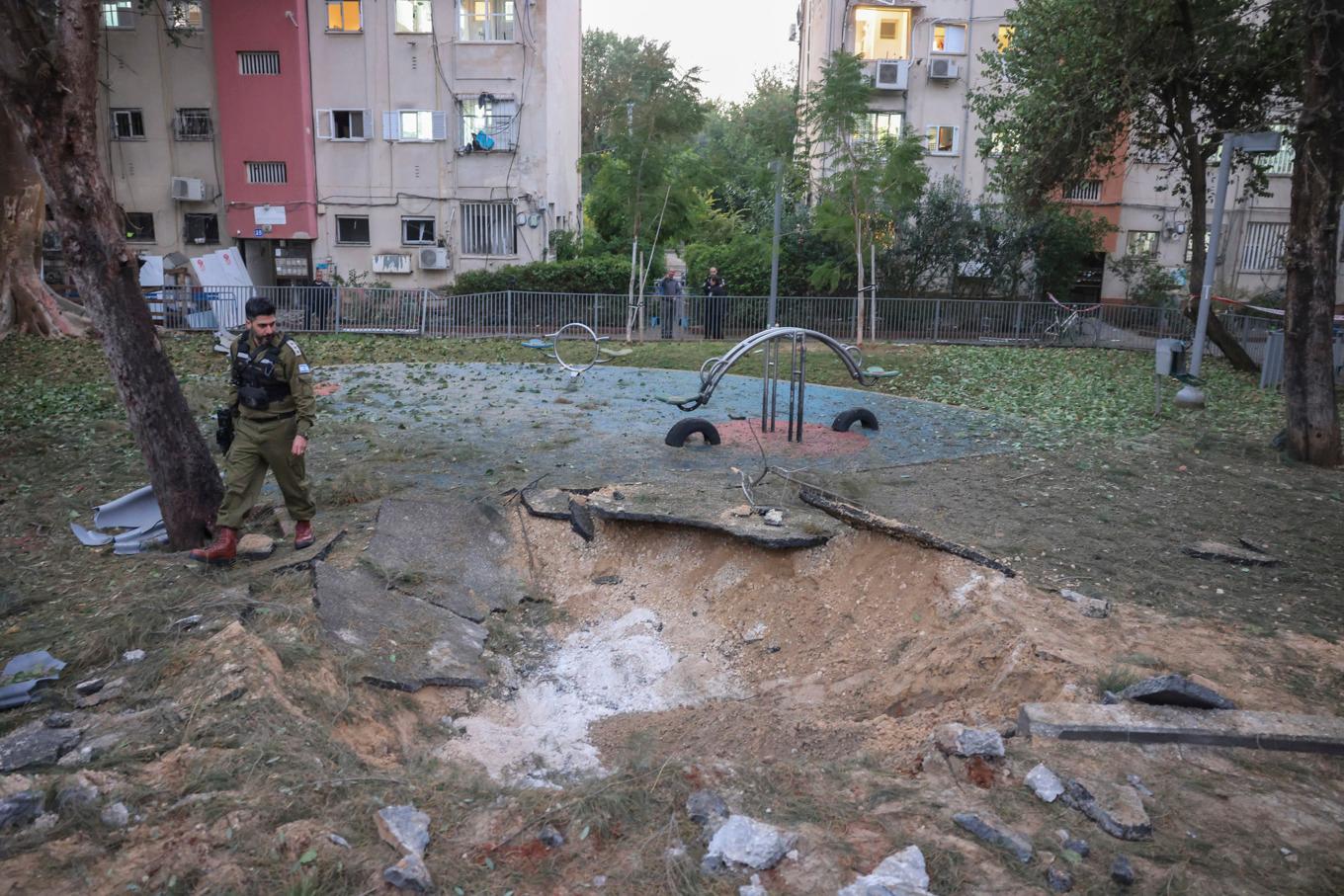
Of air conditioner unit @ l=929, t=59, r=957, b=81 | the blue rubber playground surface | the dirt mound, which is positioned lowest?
the dirt mound

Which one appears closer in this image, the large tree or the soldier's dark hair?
the soldier's dark hair

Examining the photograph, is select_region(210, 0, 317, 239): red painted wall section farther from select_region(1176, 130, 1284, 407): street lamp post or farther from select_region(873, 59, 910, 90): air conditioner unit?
select_region(1176, 130, 1284, 407): street lamp post

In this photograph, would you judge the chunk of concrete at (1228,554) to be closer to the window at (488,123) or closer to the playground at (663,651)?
the playground at (663,651)

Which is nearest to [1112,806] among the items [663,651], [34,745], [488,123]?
[663,651]

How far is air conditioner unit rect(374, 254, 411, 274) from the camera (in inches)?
1057

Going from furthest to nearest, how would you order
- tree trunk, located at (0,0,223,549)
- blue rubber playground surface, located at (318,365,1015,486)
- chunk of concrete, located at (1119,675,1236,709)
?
blue rubber playground surface, located at (318,365,1015,486)
tree trunk, located at (0,0,223,549)
chunk of concrete, located at (1119,675,1236,709)

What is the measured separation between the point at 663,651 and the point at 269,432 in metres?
3.21

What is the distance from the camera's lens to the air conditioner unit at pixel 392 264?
26.8 meters

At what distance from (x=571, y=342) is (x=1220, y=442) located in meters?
12.6

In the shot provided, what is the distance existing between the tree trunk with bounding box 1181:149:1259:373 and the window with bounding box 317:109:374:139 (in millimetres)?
20464

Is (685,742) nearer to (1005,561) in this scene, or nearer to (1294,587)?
(1005,561)

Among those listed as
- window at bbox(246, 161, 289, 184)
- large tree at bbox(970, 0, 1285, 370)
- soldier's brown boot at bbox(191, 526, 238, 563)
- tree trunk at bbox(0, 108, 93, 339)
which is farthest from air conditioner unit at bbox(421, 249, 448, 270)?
soldier's brown boot at bbox(191, 526, 238, 563)

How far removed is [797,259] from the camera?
968 inches

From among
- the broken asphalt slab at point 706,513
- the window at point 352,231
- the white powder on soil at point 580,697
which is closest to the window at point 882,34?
the window at point 352,231
